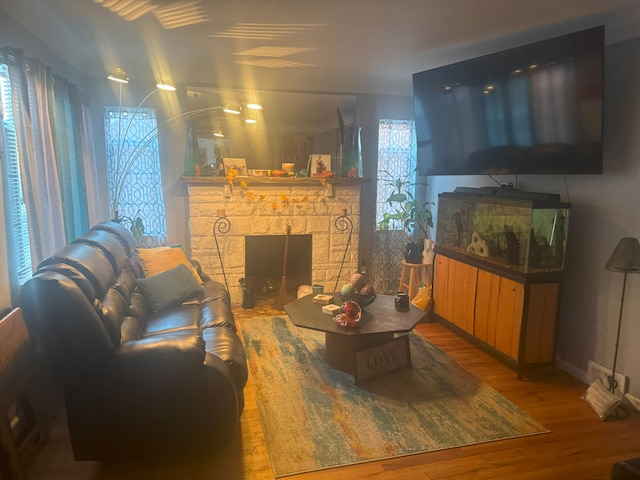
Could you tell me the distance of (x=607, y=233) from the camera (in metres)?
2.81

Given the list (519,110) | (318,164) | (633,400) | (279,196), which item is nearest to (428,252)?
(318,164)

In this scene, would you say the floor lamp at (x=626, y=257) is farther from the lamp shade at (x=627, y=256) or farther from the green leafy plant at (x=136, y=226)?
the green leafy plant at (x=136, y=226)

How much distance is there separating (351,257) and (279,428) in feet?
9.13

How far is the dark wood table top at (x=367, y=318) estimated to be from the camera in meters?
2.83

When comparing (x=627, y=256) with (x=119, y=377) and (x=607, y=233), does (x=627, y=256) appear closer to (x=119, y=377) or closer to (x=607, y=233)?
(x=607, y=233)

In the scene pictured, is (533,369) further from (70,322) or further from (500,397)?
(70,322)

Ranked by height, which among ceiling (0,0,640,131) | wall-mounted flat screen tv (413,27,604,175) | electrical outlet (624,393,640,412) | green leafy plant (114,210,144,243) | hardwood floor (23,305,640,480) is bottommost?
hardwood floor (23,305,640,480)

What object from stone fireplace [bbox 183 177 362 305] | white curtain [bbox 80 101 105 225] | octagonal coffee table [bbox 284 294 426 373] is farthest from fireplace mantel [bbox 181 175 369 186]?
octagonal coffee table [bbox 284 294 426 373]

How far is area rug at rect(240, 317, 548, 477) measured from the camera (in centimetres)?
224

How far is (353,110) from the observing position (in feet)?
15.9

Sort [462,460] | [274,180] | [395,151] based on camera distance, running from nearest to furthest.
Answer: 1. [462,460]
2. [274,180]
3. [395,151]

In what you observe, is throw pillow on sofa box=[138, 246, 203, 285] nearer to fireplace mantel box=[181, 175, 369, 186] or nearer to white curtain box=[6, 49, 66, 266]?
white curtain box=[6, 49, 66, 266]

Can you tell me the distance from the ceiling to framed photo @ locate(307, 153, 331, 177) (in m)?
0.85

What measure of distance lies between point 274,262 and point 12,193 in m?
2.81
